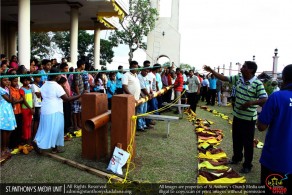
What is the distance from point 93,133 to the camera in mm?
4379

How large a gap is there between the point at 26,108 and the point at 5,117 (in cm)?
78

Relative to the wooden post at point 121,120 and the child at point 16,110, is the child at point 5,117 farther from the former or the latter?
the wooden post at point 121,120

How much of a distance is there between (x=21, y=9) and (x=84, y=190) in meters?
6.85

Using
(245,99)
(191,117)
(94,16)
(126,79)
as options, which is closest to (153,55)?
(94,16)

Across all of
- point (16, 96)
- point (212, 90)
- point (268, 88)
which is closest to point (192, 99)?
point (268, 88)

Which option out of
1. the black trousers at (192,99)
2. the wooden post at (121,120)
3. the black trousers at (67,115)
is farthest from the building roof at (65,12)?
the wooden post at (121,120)

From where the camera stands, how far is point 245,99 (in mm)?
4266

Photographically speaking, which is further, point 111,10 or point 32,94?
point 111,10

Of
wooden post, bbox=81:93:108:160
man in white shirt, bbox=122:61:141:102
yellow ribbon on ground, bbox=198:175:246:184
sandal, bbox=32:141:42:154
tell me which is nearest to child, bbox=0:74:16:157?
sandal, bbox=32:141:42:154

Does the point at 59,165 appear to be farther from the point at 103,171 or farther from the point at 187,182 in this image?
the point at 187,182

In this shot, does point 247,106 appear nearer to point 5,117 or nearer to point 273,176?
point 273,176

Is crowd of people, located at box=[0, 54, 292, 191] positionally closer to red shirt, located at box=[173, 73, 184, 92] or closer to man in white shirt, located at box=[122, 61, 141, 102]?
man in white shirt, located at box=[122, 61, 141, 102]

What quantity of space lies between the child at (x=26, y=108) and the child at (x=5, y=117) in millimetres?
486

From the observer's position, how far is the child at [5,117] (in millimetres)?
4455
